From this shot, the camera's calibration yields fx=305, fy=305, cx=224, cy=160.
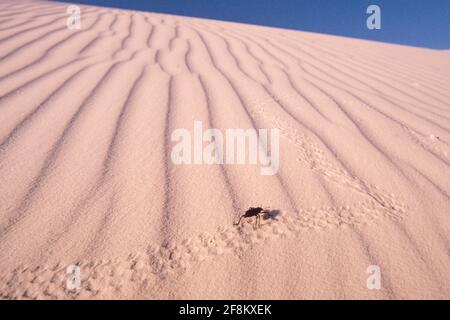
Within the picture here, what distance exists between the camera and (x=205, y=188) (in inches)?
55.2

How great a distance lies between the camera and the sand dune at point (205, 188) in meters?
1.04

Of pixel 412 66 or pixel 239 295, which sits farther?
pixel 412 66

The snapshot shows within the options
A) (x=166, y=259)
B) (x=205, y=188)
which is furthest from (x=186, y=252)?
(x=205, y=188)

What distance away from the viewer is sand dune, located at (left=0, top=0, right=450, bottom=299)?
1.04 meters

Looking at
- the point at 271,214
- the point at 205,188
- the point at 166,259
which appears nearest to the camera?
the point at 166,259

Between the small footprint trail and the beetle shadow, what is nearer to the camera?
the small footprint trail

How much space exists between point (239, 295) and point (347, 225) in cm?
55

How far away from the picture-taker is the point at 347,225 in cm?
126

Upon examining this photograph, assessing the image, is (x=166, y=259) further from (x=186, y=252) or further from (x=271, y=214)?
(x=271, y=214)

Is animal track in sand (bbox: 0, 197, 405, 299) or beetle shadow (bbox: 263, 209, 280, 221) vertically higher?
beetle shadow (bbox: 263, 209, 280, 221)

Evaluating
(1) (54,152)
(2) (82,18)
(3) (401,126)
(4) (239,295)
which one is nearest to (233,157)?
(4) (239,295)

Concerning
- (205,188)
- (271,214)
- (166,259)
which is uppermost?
(205,188)

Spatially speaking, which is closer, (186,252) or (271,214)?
(186,252)
